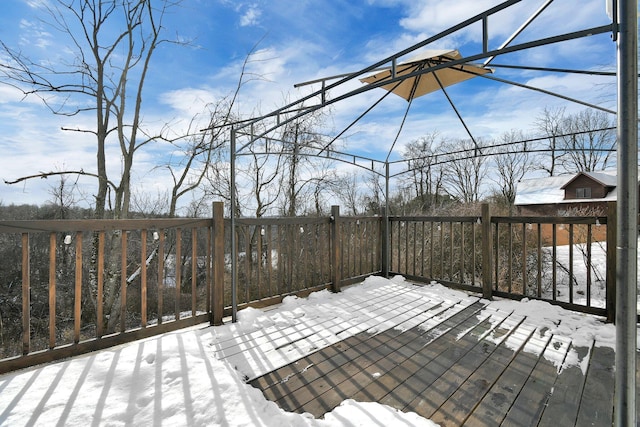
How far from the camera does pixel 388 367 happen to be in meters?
2.07

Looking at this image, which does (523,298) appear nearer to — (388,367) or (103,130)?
(388,367)

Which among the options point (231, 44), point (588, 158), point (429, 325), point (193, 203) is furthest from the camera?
point (588, 158)

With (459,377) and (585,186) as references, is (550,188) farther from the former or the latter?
(459,377)

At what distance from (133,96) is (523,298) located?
10.3 m

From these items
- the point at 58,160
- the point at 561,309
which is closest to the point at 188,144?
the point at 58,160

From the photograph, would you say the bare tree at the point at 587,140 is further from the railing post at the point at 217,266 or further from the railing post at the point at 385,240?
the railing post at the point at 217,266

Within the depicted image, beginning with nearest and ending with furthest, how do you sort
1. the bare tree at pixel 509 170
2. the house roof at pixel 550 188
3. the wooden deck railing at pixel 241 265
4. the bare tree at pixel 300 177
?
the wooden deck railing at pixel 241 265
the bare tree at pixel 300 177
the bare tree at pixel 509 170
the house roof at pixel 550 188

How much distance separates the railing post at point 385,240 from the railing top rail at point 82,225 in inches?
120

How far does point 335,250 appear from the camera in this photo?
160 inches

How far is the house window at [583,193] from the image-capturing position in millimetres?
15992

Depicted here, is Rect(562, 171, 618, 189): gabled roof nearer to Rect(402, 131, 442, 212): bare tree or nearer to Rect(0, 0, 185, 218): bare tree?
Rect(402, 131, 442, 212): bare tree

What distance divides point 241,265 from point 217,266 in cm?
521

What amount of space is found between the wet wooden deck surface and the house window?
1828 centimetres

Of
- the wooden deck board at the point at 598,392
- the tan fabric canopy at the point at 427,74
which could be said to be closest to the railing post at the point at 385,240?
the tan fabric canopy at the point at 427,74
